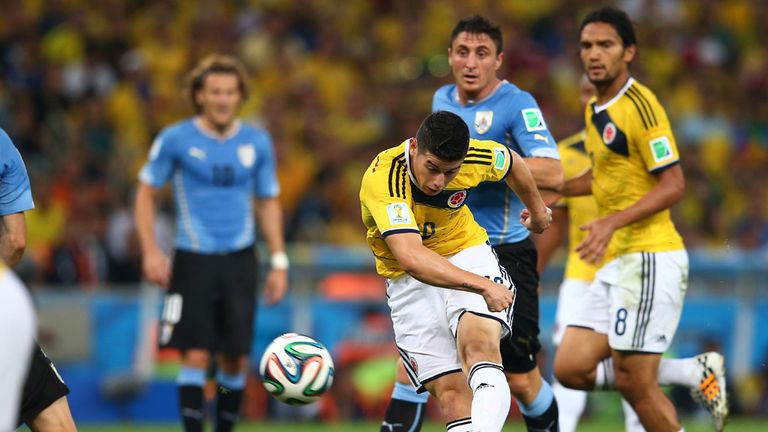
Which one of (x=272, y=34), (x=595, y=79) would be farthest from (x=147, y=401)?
(x=595, y=79)

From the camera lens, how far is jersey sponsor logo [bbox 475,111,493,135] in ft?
24.1

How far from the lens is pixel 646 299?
737 centimetres

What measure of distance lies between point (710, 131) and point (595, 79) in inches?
335

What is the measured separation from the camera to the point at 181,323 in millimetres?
8938

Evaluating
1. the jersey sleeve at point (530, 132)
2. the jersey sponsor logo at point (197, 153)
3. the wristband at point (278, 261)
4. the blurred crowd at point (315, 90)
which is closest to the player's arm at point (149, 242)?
the jersey sponsor logo at point (197, 153)

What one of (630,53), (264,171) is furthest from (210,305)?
(630,53)

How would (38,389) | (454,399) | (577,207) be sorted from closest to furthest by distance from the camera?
(38,389)
(454,399)
(577,207)

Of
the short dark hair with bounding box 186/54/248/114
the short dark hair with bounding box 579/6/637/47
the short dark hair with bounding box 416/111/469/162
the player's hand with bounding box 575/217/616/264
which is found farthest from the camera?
the short dark hair with bounding box 186/54/248/114

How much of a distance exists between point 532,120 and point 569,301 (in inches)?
62.2

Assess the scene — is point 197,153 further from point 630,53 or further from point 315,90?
point 315,90

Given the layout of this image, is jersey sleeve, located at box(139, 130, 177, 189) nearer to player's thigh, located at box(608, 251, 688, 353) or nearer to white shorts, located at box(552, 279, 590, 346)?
white shorts, located at box(552, 279, 590, 346)

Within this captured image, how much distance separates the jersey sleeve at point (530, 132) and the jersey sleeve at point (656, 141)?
51 cm

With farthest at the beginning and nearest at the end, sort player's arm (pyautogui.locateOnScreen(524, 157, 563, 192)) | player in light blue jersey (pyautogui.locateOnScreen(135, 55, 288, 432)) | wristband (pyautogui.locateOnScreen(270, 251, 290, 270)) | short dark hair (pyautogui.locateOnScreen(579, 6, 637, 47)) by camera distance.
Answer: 1. wristband (pyautogui.locateOnScreen(270, 251, 290, 270))
2. player in light blue jersey (pyautogui.locateOnScreen(135, 55, 288, 432))
3. short dark hair (pyautogui.locateOnScreen(579, 6, 637, 47))
4. player's arm (pyautogui.locateOnScreen(524, 157, 563, 192))

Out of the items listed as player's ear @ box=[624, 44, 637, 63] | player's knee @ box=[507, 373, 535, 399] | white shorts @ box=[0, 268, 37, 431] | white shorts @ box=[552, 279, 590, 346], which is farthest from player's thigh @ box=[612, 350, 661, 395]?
white shorts @ box=[0, 268, 37, 431]
